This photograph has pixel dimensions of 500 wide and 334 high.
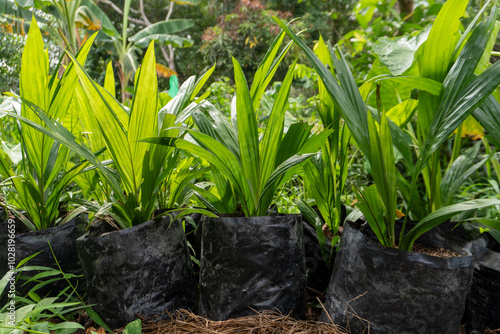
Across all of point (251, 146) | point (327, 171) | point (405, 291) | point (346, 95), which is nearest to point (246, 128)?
point (251, 146)

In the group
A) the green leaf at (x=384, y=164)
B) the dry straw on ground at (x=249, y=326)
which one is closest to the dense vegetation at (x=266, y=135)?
the green leaf at (x=384, y=164)

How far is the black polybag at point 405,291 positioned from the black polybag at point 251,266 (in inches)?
5.5

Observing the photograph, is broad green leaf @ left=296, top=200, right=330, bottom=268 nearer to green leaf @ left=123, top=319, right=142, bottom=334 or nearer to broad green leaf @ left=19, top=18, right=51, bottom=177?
green leaf @ left=123, top=319, right=142, bottom=334

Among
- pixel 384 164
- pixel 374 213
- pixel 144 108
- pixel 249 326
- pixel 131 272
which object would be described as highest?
pixel 144 108

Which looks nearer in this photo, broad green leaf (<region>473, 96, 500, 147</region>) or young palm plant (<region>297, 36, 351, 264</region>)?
broad green leaf (<region>473, 96, 500, 147</region>)

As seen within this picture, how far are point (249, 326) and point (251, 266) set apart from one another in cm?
12

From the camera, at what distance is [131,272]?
0.71 m

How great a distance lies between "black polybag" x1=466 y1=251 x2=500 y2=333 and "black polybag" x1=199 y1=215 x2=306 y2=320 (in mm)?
365

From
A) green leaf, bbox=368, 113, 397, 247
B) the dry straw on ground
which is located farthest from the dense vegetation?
the dry straw on ground

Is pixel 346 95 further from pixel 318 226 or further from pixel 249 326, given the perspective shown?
pixel 249 326

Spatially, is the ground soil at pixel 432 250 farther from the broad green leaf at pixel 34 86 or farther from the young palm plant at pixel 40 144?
the broad green leaf at pixel 34 86

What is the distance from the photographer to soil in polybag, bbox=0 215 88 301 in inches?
31.1

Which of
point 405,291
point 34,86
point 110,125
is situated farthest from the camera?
point 34,86

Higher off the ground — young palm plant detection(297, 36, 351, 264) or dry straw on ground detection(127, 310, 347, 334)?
young palm plant detection(297, 36, 351, 264)
